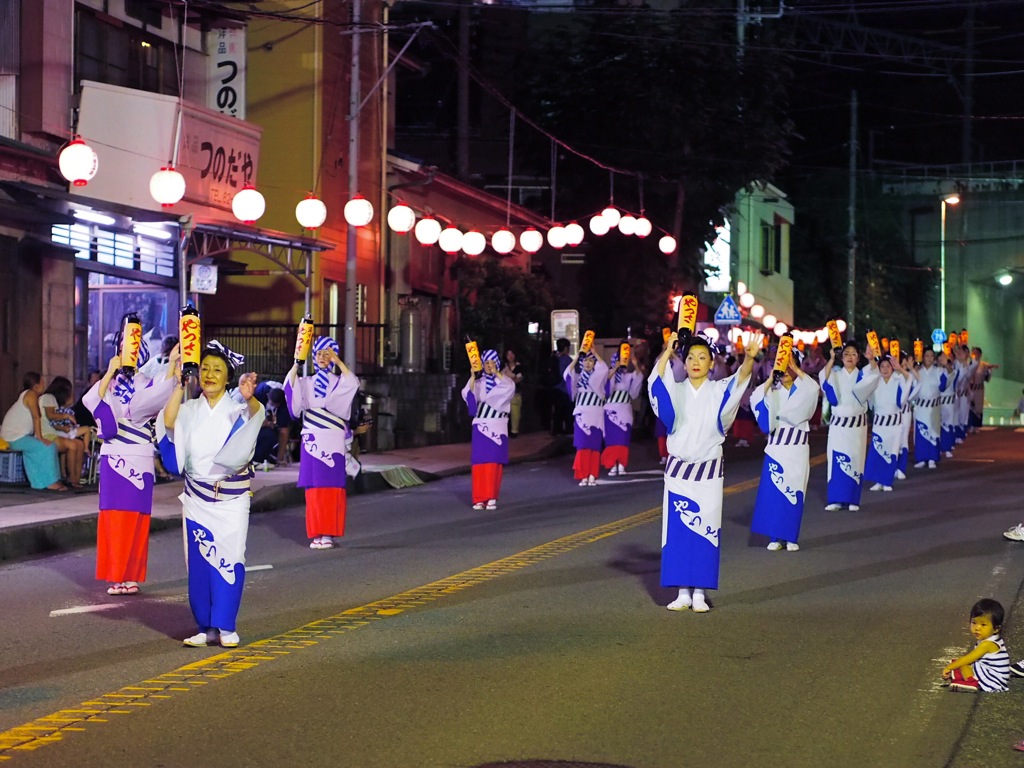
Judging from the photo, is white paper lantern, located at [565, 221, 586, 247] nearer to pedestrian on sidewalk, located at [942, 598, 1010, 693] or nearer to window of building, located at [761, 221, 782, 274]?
pedestrian on sidewalk, located at [942, 598, 1010, 693]

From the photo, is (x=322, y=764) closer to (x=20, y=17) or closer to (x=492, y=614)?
(x=492, y=614)

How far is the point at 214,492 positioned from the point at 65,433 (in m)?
10.3

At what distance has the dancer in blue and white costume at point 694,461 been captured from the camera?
32.3 feet

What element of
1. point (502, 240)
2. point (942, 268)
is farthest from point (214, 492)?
point (942, 268)

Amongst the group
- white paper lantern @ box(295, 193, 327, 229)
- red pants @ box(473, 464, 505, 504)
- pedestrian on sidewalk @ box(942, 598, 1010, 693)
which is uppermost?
white paper lantern @ box(295, 193, 327, 229)

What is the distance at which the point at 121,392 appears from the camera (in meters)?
11.0

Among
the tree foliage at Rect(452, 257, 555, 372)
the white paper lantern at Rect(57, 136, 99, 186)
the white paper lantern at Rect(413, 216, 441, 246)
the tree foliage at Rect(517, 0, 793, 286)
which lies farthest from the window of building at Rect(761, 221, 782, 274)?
the white paper lantern at Rect(57, 136, 99, 186)

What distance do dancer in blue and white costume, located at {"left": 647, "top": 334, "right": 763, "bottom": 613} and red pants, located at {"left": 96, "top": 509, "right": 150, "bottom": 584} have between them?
398cm

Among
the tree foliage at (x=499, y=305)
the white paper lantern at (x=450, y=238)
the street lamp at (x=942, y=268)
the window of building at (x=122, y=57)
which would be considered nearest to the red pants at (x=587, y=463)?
the white paper lantern at (x=450, y=238)

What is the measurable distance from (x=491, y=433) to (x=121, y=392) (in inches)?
283

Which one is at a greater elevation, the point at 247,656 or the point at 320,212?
the point at 320,212

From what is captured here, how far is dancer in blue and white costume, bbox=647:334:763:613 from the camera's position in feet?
32.3

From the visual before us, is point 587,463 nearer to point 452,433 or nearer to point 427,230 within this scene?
point 427,230

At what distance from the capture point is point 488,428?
57.9 ft
